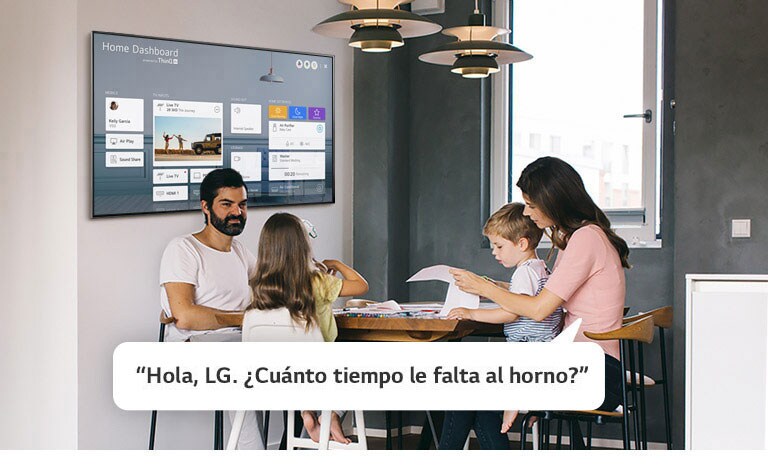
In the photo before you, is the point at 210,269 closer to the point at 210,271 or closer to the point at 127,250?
the point at 210,271

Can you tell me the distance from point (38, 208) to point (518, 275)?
200cm

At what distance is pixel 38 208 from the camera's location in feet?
14.0

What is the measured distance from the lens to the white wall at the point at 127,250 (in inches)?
167

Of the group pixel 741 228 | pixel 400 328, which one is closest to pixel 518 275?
pixel 400 328

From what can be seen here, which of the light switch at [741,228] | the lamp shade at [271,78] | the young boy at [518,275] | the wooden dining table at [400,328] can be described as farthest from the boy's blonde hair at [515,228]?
the lamp shade at [271,78]

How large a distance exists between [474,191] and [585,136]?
68 cm

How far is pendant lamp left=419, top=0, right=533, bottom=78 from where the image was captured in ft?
14.1

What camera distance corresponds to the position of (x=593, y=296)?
3.71m

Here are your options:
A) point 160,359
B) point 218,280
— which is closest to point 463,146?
point 218,280

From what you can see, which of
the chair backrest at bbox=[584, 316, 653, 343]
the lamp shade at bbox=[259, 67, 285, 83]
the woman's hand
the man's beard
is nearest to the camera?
the chair backrest at bbox=[584, 316, 653, 343]

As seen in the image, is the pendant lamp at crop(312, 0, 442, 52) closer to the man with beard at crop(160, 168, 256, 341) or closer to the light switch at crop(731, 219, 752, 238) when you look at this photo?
the man with beard at crop(160, 168, 256, 341)

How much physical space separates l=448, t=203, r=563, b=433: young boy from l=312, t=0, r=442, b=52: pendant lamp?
31.9 inches

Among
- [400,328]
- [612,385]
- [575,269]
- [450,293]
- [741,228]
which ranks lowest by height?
Answer: [612,385]

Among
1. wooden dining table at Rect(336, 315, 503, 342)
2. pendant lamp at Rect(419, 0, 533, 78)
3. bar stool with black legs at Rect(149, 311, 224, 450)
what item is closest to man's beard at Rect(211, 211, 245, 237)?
bar stool with black legs at Rect(149, 311, 224, 450)
